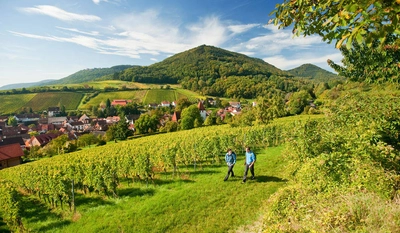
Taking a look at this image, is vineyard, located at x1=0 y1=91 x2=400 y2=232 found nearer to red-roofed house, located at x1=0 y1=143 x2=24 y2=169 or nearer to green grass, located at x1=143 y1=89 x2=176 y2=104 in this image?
red-roofed house, located at x1=0 y1=143 x2=24 y2=169

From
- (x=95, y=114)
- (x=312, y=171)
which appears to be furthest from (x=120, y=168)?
(x=95, y=114)

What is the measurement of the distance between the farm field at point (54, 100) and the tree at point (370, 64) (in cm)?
11959

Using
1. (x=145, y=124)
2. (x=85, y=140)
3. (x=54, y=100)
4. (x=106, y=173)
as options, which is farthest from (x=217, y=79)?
(x=106, y=173)

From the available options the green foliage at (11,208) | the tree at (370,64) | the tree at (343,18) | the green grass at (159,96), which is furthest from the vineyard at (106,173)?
the green grass at (159,96)

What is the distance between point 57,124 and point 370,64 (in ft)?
354

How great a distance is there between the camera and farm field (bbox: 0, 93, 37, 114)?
101m

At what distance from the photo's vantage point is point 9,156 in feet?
113

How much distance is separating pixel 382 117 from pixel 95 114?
103678 mm

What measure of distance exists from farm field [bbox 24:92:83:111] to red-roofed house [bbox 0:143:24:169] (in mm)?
78011

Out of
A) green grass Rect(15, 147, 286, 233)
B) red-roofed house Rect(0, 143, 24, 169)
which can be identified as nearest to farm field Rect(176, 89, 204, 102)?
red-roofed house Rect(0, 143, 24, 169)

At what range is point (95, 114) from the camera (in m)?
96.0

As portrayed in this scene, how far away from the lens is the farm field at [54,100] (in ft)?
350

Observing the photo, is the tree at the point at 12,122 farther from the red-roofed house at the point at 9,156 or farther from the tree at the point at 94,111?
the red-roofed house at the point at 9,156

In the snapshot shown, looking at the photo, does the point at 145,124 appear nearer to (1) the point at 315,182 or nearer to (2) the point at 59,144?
(2) the point at 59,144
